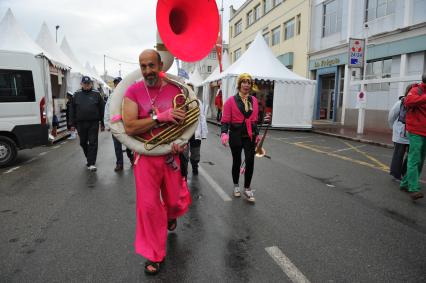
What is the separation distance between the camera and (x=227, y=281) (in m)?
2.75

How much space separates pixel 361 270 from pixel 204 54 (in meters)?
2.30

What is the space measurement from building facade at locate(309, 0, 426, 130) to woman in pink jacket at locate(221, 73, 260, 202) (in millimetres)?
8930

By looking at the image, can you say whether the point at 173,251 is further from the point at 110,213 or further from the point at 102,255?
the point at 110,213

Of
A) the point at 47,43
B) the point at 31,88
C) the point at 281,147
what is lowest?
the point at 281,147

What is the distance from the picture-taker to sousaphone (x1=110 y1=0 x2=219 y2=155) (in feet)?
8.46

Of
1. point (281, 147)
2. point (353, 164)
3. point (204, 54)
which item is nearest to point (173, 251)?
point (204, 54)

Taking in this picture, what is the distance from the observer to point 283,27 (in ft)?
91.0

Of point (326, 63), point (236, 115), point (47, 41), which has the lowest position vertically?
point (236, 115)

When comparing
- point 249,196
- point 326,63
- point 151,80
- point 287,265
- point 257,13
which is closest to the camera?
point 151,80

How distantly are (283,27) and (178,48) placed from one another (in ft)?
89.6

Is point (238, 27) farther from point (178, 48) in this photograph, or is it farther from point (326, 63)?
point (178, 48)

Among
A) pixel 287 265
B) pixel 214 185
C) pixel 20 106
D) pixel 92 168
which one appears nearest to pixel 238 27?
pixel 20 106

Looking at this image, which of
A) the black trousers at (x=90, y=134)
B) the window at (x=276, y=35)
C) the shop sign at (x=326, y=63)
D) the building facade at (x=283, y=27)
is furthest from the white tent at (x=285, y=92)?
the window at (x=276, y=35)

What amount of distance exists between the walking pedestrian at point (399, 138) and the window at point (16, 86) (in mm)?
7578
